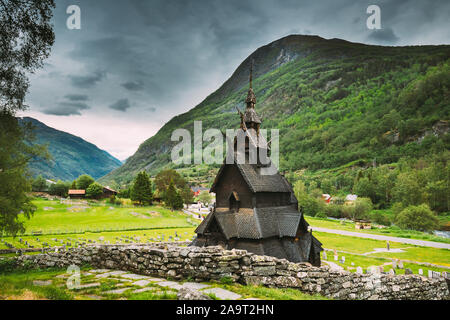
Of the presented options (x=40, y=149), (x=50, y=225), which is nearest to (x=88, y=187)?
(x=50, y=225)

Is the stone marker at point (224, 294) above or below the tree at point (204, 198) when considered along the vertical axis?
above

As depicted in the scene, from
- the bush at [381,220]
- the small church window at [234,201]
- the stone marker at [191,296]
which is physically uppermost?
the small church window at [234,201]

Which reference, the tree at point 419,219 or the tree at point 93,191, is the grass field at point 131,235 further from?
the tree at point 93,191

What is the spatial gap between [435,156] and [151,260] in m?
145

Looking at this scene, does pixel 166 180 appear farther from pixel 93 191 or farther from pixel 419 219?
pixel 419 219

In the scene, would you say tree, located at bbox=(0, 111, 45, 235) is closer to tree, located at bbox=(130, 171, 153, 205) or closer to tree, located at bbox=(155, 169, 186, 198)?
tree, located at bbox=(130, 171, 153, 205)

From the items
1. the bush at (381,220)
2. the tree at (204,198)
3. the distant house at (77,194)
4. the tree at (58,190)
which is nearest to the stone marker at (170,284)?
the bush at (381,220)

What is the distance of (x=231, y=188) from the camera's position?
19.4 metres

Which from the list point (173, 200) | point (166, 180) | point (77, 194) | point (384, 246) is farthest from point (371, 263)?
point (77, 194)

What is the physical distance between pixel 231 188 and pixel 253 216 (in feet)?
9.71

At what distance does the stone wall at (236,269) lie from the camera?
27.6 feet

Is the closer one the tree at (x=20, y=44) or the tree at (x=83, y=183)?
the tree at (x=20, y=44)

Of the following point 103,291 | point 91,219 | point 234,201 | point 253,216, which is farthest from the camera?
point 91,219
